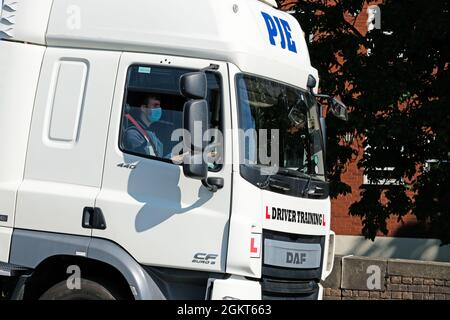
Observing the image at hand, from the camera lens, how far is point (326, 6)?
532 inches

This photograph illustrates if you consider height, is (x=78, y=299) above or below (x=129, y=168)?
below

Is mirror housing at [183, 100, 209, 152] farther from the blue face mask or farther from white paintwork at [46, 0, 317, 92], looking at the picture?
white paintwork at [46, 0, 317, 92]

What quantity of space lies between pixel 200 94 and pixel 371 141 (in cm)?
618

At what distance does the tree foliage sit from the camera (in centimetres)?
1233

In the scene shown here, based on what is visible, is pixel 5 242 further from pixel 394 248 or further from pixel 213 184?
pixel 394 248

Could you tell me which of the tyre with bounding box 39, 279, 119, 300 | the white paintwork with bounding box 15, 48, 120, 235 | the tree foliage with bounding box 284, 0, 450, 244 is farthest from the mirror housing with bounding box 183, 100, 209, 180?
the tree foliage with bounding box 284, 0, 450, 244

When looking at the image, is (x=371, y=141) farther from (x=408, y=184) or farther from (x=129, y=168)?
(x=129, y=168)

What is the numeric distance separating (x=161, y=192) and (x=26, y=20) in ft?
5.84

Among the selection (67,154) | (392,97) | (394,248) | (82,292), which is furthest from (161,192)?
(394,248)

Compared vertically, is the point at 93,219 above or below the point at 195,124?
below

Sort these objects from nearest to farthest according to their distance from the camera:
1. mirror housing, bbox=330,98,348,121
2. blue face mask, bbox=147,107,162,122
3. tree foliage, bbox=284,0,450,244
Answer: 1. blue face mask, bbox=147,107,162,122
2. mirror housing, bbox=330,98,348,121
3. tree foliage, bbox=284,0,450,244

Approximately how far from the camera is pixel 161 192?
7.06 meters

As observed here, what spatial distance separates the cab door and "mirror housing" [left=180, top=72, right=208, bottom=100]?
0.23 m
